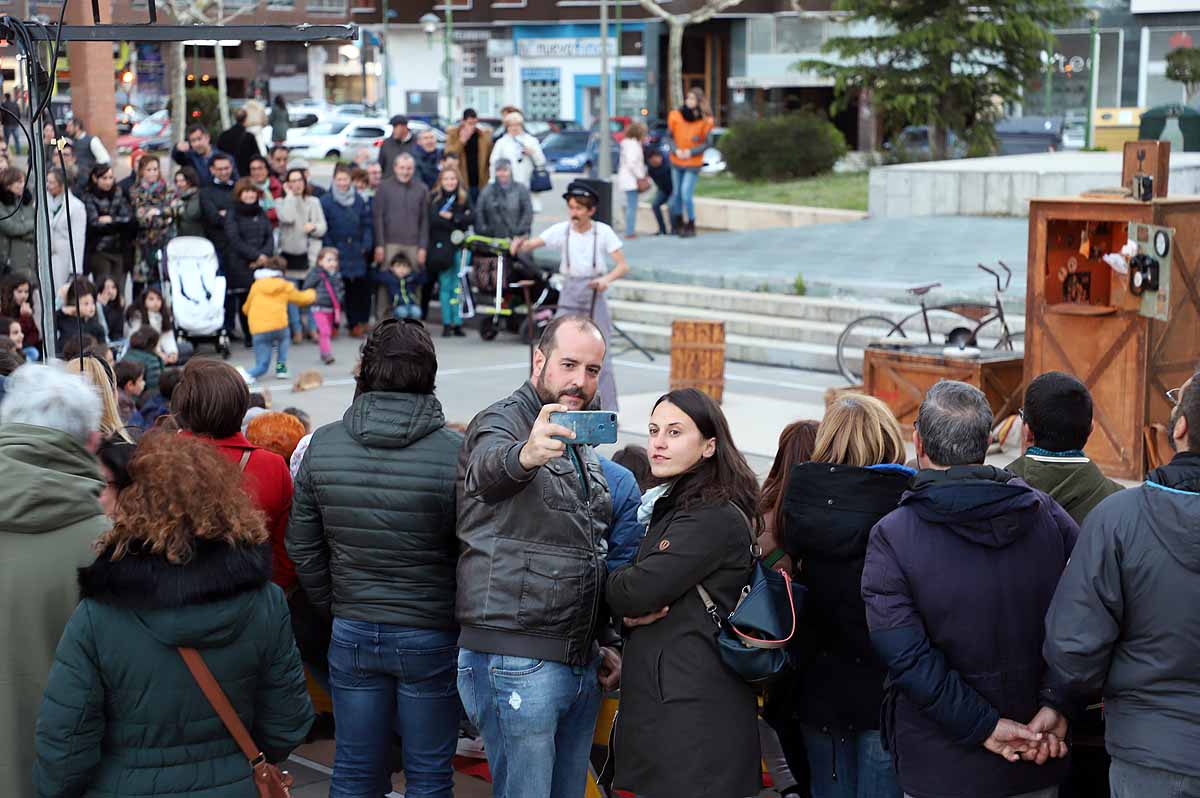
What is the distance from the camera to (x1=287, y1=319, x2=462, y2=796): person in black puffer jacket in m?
4.39

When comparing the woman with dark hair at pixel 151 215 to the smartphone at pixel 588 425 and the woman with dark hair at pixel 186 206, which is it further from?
the smartphone at pixel 588 425

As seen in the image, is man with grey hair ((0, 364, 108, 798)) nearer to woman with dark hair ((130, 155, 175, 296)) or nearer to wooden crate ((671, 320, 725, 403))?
wooden crate ((671, 320, 725, 403))

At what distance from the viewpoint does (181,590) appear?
3621 mm

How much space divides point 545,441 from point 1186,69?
39282 millimetres

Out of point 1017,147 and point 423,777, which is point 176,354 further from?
point 1017,147

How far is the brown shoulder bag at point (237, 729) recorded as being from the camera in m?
3.69

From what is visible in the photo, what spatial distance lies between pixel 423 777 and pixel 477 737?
1246 mm

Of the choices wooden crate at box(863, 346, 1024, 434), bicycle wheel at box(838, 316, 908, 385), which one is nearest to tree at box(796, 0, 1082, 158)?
bicycle wheel at box(838, 316, 908, 385)

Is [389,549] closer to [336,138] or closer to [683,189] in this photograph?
[683,189]

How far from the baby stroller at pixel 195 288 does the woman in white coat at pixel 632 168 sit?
8.80 m

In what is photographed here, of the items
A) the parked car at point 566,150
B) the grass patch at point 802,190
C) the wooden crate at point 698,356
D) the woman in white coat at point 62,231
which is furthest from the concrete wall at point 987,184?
the parked car at point 566,150

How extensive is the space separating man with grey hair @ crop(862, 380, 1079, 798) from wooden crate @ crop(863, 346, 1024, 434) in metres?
6.49

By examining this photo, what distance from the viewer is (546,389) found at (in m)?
4.21

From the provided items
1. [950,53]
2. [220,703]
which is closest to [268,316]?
[220,703]
